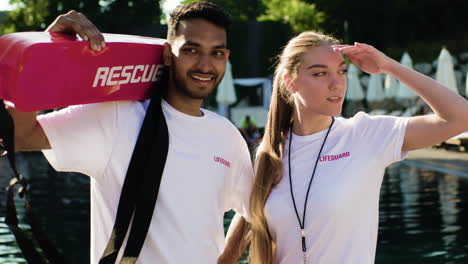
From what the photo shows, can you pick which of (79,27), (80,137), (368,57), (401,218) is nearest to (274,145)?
(368,57)

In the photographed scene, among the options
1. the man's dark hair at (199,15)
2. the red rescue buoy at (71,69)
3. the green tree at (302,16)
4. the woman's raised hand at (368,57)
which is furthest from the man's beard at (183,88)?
the green tree at (302,16)

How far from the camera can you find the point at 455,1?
3884 centimetres

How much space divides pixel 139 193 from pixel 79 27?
67 cm

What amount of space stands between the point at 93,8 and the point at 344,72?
1503 inches

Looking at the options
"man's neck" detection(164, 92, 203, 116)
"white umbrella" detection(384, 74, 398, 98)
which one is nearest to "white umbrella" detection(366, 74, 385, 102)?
"white umbrella" detection(384, 74, 398, 98)

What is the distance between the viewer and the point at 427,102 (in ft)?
10.4

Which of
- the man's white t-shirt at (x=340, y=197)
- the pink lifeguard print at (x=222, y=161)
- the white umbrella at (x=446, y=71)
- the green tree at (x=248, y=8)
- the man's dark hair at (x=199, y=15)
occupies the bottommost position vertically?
the green tree at (x=248, y=8)

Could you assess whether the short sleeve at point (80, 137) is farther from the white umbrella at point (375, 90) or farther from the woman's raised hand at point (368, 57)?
the white umbrella at point (375, 90)

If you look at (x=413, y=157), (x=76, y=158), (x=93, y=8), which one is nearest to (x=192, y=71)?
(x=76, y=158)

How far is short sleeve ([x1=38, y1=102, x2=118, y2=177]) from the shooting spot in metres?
2.65

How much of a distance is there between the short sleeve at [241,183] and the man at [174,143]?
64mm

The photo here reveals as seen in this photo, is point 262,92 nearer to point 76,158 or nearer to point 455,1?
point 455,1

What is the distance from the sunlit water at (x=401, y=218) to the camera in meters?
7.41

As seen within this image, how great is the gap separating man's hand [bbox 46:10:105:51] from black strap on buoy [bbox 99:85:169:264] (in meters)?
0.39
